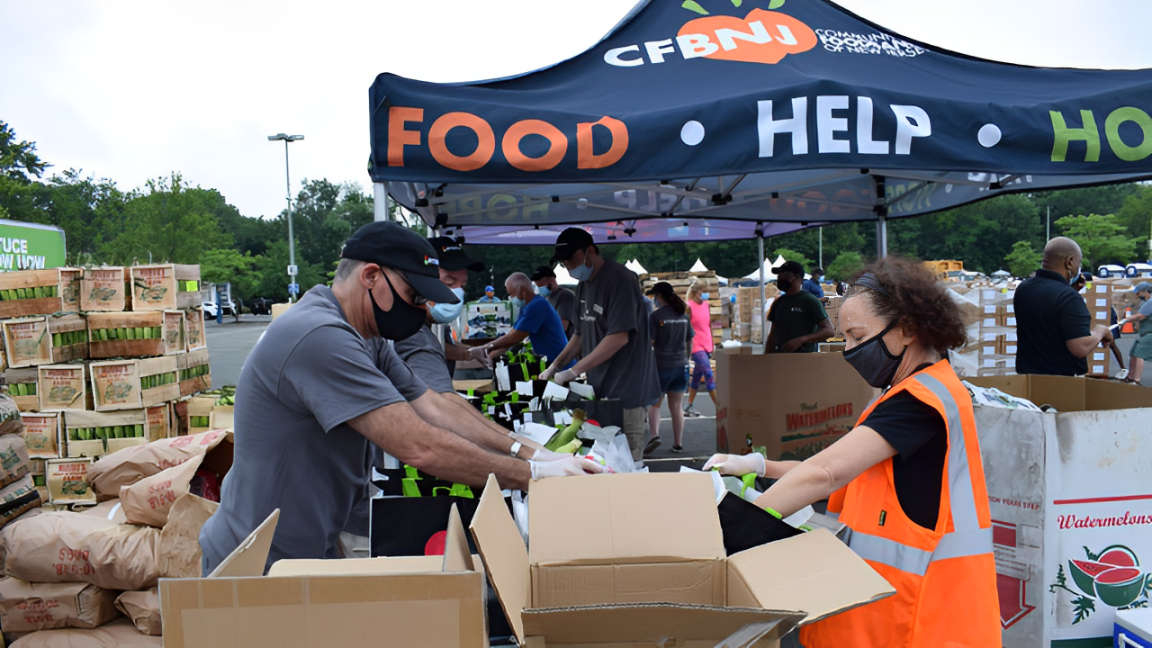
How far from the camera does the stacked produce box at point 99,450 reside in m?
3.56

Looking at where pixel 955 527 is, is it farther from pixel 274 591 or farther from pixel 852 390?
pixel 852 390

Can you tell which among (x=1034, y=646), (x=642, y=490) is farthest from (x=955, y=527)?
(x=1034, y=646)

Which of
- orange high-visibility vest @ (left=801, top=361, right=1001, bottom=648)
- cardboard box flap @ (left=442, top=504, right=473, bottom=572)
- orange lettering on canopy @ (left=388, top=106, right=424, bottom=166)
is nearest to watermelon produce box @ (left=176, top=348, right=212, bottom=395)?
orange lettering on canopy @ (left=388, top=106, right=424, bottom=166)

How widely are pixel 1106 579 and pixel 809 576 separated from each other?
2.01 meters

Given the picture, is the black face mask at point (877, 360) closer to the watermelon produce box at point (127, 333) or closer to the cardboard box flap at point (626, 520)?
the cardboard box flap at point (626, 520)

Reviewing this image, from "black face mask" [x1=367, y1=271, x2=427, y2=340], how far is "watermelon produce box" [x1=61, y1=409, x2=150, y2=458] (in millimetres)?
5305

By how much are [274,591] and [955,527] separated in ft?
5.28

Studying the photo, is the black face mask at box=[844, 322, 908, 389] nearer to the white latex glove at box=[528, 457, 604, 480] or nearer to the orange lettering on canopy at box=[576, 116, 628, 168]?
the white latex glove at box=[528, 457, 604, 480]

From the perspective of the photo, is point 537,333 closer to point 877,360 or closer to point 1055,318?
point 1055,318

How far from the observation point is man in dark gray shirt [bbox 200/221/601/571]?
184 centimetres

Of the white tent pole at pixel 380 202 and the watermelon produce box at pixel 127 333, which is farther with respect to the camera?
the watermelon produce box at pixel 127 333

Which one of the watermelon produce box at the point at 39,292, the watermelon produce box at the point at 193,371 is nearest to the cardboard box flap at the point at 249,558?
the watermelon produce box at the point at 193,371

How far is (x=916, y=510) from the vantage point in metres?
1.79

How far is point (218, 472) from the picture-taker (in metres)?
4.10
